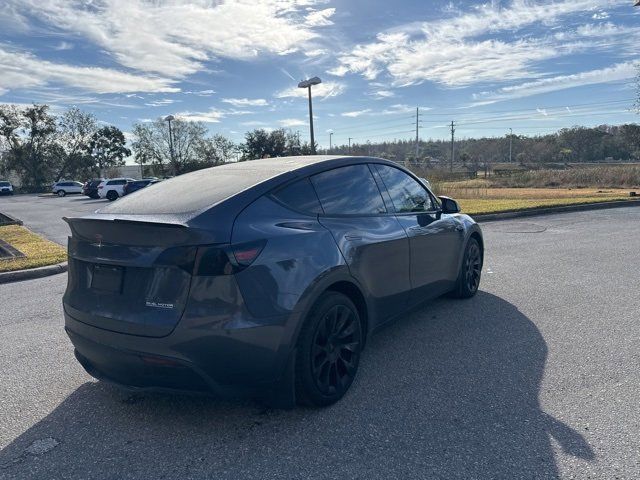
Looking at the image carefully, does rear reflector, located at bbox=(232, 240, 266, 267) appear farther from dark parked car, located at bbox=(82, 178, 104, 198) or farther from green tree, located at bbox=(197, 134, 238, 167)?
green tree, located at bbox=(197, 134, 238, 167)

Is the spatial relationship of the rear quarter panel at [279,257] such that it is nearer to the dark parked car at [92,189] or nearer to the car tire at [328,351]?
the car tire at [328,351]

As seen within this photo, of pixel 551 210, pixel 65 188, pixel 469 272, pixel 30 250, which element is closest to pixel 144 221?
pixel 469 272

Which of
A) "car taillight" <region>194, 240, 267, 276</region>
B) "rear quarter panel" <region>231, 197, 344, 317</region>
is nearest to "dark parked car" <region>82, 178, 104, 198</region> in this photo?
"rear quarter panel" <region>231, 197, 344, 317</region>

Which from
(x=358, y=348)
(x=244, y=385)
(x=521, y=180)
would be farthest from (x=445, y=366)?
(x=521, y=180)

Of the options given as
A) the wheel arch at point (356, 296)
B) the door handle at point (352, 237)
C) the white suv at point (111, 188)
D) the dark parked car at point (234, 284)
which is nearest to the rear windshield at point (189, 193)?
the dark parked car at point (234, 284)

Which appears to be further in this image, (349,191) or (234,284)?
(349,191)

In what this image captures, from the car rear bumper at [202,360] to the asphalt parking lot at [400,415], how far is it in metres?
0.35

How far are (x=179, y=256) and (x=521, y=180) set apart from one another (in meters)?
39.3

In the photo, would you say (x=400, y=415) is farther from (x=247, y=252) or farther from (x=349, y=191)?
(x=349, y=191)

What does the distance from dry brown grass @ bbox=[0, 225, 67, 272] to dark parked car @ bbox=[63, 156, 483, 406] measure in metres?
5.60

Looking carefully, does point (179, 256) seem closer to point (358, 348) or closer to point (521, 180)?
point (358, 348)

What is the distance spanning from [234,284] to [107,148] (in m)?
71.4

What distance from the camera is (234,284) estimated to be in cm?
265

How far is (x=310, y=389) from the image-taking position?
3.01 m
